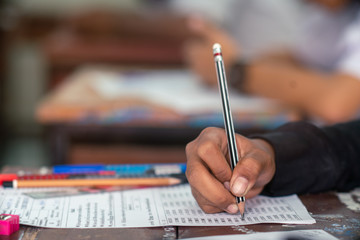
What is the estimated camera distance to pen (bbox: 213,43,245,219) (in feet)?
2.31

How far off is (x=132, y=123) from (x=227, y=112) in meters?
0.91

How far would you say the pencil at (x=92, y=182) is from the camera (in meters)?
0.86

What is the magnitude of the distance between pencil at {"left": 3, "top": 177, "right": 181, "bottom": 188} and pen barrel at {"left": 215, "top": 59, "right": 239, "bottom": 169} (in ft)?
0.65

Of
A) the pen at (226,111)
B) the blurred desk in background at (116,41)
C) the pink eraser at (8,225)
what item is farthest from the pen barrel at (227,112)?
the blurred desk in background at (116,41)

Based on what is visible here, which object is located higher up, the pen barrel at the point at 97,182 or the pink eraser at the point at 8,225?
Result: the pen barrel at the point at 97,182

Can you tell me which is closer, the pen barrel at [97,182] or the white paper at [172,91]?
the pen barrel at [97,182]

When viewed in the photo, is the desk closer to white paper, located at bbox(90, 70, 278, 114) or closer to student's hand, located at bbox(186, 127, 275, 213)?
student's hand, located at bbox(186, 127, 275, 213)

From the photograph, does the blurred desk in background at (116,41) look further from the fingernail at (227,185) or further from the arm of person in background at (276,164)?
the fingernail at (227,185)

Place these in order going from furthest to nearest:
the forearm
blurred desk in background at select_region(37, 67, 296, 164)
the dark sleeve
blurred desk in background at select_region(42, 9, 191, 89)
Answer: blurred desk in background at select_region(42, 9, 191, 89) < the forearm < blurred desk in background at select_region(37, 67, 296, 164) < the dark sleeve

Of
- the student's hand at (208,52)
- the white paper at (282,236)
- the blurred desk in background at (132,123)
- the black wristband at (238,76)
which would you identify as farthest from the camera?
the student's hand at (208,52)

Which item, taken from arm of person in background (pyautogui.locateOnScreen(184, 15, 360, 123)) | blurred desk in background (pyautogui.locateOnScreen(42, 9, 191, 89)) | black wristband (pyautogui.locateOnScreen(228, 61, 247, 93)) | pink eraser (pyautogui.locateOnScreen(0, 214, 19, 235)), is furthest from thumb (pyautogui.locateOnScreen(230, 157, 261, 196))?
blurred desk in background (pyautogui.locateOnScreen(42, 9, 191, 89))

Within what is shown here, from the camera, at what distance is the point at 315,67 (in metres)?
2.01

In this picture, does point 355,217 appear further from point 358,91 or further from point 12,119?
point 12,119

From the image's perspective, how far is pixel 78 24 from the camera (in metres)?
3.59
